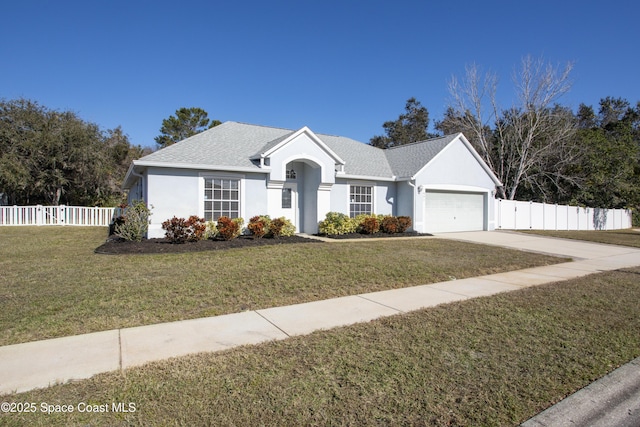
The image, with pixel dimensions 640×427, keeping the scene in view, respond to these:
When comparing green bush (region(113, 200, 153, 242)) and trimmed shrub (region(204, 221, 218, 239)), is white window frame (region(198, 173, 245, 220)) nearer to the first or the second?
trimmed shrub (region(204, 221, 218, 239))

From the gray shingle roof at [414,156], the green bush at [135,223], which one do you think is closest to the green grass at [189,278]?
the green bush at [135,223]

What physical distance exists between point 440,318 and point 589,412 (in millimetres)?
2320

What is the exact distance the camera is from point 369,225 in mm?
16297

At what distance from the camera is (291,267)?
8.84 meters

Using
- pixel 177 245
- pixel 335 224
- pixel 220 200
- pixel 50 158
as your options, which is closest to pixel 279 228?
pixel 220 200

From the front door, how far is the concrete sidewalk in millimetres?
9370

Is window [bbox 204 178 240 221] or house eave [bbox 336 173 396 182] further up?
house eave [bbox 336 173 396 182]

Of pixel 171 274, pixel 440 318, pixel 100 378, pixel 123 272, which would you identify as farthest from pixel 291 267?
pixel 100 378

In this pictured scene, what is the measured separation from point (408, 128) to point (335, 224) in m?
34.2

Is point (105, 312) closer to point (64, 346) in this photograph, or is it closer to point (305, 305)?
point (64, 346)

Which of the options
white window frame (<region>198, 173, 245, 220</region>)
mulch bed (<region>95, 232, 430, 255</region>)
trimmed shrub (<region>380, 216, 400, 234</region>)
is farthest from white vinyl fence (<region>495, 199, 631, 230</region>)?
white window frame (<region>198, 173, 245, 220</region>)

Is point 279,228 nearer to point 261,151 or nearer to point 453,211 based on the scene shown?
point 261,151

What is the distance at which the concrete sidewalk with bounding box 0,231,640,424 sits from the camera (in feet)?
12.2

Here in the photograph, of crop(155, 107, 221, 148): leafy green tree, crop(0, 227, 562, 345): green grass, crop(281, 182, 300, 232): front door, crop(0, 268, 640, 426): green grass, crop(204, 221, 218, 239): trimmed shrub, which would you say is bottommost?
crop(0, 268, 640, 426): green grass
